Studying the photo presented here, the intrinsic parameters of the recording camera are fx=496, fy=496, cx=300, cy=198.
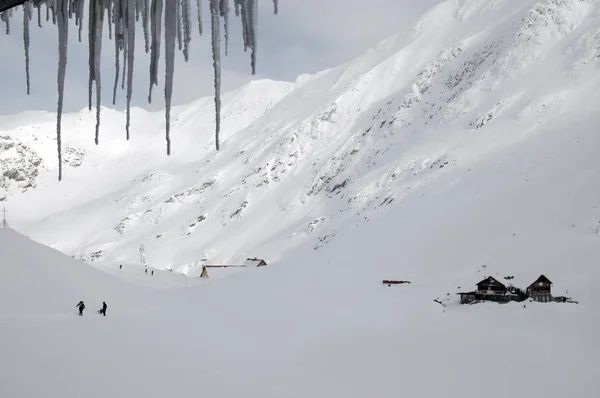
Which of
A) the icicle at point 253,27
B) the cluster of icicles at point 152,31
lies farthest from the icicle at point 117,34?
the icicle at point 253,27

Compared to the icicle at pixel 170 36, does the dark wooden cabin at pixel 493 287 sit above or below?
above

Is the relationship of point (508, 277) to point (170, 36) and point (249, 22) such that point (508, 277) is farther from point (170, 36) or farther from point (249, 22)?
point (170, 36)

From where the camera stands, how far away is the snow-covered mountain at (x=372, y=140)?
74750 millimetres

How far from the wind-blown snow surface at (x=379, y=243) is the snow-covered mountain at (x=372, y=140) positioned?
52cm

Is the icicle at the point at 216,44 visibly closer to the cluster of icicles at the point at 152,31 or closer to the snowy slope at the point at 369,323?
the cluster of icicles at the point at 152,31

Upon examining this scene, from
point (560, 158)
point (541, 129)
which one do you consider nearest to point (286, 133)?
point (541, 129)

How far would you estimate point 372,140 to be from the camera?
104438 mm

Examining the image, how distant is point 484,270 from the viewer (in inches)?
1566

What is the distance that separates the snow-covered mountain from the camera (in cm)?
7475

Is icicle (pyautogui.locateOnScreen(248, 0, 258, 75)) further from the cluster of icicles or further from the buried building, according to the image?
the buried building

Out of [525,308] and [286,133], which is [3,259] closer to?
[525,308]

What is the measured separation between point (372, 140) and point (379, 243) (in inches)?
1977

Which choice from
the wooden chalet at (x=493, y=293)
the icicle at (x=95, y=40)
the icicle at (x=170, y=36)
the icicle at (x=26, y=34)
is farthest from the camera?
the wooden chalet at (x=493, y=293)

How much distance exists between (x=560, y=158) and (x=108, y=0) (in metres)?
61.1
